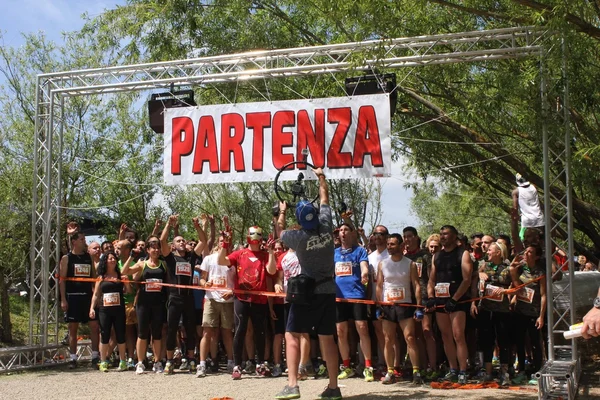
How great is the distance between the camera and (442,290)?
28.9ft

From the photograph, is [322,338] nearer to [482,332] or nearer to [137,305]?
[482,332]

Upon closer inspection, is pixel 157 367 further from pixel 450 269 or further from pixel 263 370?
pixel 450 269

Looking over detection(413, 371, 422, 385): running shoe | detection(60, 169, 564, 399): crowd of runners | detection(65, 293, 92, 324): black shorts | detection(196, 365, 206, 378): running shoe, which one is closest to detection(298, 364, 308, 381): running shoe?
detection(60, 169, 564, 399): crowd of runners

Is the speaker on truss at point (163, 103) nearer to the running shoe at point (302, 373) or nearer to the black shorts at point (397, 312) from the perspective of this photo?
the running shoe at point (302, 373)

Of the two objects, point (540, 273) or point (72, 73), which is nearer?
point (540, 273)

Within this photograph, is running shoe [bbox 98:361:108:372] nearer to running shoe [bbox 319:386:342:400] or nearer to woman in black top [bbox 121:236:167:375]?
woman in black top [bbox 121:236:167:375]

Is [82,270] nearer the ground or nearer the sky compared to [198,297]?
nearer the sky

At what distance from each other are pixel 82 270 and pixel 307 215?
5.37 metres

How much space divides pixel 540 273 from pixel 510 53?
2938mm

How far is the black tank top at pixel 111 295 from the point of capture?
1039 centimetres

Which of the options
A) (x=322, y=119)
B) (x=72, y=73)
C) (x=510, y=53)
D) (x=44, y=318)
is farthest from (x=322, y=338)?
(x=72, y=73)

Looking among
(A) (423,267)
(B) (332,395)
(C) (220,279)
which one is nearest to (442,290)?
(A) (423,267)

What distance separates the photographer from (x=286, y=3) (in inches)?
556

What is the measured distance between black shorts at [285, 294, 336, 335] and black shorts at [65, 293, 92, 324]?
196 inches
